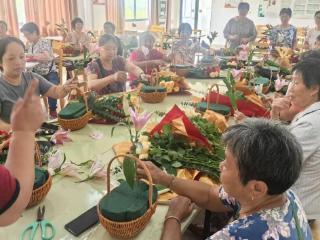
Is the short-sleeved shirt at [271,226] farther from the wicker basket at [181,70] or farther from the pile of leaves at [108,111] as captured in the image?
the wicker basket at [181,70]

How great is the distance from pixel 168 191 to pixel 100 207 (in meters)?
0.32

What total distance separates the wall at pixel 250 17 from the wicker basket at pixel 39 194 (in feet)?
25.4

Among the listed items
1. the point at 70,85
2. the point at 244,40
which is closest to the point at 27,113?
the point at 70,85

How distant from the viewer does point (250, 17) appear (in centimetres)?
795

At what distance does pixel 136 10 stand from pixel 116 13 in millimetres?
1078

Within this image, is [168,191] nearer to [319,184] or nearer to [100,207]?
[100,207]

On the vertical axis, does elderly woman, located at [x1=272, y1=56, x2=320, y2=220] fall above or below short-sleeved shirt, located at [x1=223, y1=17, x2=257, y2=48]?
below

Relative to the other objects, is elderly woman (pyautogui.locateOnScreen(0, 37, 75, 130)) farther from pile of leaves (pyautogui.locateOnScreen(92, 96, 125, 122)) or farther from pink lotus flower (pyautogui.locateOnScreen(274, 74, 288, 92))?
pink lotus flower (pyautogui.locateOnScreen(274, 74, 288, 92))

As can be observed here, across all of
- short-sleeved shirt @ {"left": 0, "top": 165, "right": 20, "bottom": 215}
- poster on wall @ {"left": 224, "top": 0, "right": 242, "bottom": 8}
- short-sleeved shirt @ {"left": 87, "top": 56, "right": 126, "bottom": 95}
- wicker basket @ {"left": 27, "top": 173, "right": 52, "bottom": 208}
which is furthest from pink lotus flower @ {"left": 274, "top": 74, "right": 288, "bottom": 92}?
poster on wall @ {"left": 224, "top": 0, "right": 242, "bottom": 8}

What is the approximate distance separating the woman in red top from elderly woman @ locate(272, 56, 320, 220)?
192 centimetres

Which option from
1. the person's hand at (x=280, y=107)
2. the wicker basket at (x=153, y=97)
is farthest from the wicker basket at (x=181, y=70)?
the person's hand at (x=280, y=107)

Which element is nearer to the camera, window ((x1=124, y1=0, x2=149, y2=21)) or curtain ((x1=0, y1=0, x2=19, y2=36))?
curtain ((x1=0, y1=0, x2=19, y2=36))

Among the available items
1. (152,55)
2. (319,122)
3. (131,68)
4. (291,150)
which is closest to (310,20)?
(152,55)

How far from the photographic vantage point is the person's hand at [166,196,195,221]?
103 centimetres
